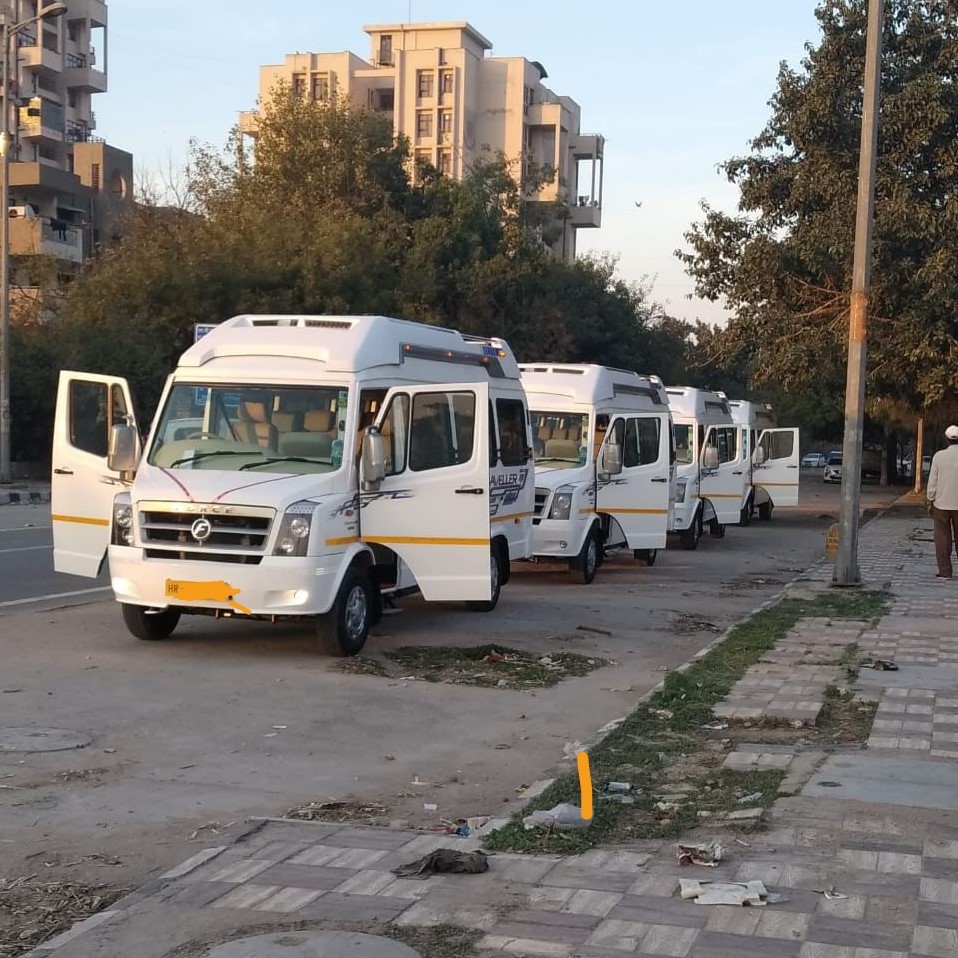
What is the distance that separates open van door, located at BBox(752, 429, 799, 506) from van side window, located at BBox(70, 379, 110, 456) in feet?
72.0

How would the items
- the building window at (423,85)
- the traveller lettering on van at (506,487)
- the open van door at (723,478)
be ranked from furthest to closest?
the building window at (423,85), the open van door at (723,478), the traveller lettering on van at (506,487)

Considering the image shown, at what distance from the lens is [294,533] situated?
10.3m

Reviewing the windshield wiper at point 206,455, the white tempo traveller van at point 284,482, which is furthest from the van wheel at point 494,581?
the windshield wiper at point 206,455

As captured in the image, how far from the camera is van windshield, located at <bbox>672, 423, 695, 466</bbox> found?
2509 centimetres

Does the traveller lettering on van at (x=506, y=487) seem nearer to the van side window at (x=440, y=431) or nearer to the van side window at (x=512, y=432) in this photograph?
the van side window at (x=512, y=432)

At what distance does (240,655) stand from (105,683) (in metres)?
1.53

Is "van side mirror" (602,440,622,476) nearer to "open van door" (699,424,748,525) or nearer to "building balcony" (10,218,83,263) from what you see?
"open van door" (699,424,748,525)

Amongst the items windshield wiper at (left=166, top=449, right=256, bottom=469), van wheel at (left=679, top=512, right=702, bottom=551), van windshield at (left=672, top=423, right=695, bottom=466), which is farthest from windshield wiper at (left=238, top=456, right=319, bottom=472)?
van windshield at (left=672, top=423, right=695, bottom=466)

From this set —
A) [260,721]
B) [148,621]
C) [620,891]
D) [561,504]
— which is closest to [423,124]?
[561,504]

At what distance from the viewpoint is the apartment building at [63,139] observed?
6438 cm

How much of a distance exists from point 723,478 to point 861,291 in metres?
10.8

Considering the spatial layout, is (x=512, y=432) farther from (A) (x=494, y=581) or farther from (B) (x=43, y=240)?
(B) (x=43, y=240)

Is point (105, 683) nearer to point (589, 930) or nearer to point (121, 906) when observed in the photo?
point (121, 906)

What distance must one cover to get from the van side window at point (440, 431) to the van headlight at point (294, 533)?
1589 millimetres
